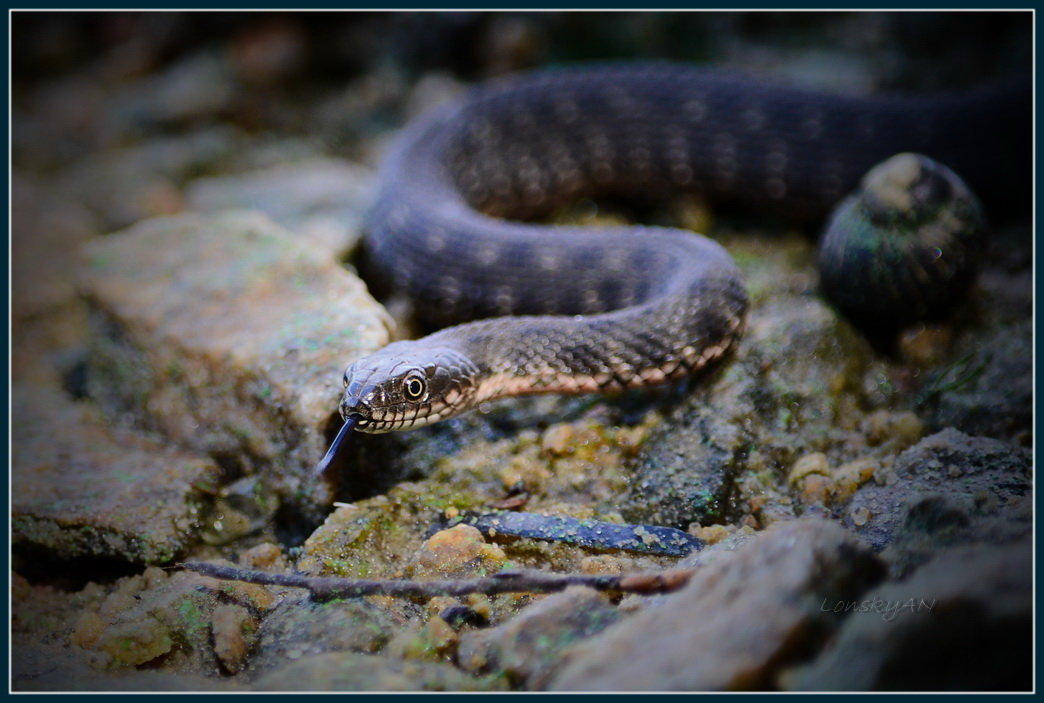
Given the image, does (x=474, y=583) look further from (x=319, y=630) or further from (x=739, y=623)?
(x=739, y=623)

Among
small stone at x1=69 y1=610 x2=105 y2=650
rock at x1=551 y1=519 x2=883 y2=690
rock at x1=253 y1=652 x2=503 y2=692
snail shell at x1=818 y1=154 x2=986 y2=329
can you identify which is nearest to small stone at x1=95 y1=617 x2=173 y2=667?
small stone at x1=69 y1=610 x2=105 y2=650

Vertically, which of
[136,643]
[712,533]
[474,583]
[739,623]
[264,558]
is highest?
[739,623]

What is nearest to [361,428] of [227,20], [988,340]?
[988,340]

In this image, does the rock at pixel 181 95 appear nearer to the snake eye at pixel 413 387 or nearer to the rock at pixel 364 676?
the snake eye at pixel 413 387

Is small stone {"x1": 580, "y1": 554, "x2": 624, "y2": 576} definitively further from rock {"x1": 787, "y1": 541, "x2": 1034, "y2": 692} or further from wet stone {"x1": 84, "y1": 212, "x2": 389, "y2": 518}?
wet stone {"x1": 84, "y1": 212, "x2": 389, "y2": 518}

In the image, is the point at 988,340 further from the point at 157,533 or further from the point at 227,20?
the point at 227,20

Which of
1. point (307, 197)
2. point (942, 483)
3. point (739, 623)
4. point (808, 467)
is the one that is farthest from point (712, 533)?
point (307, 197)
